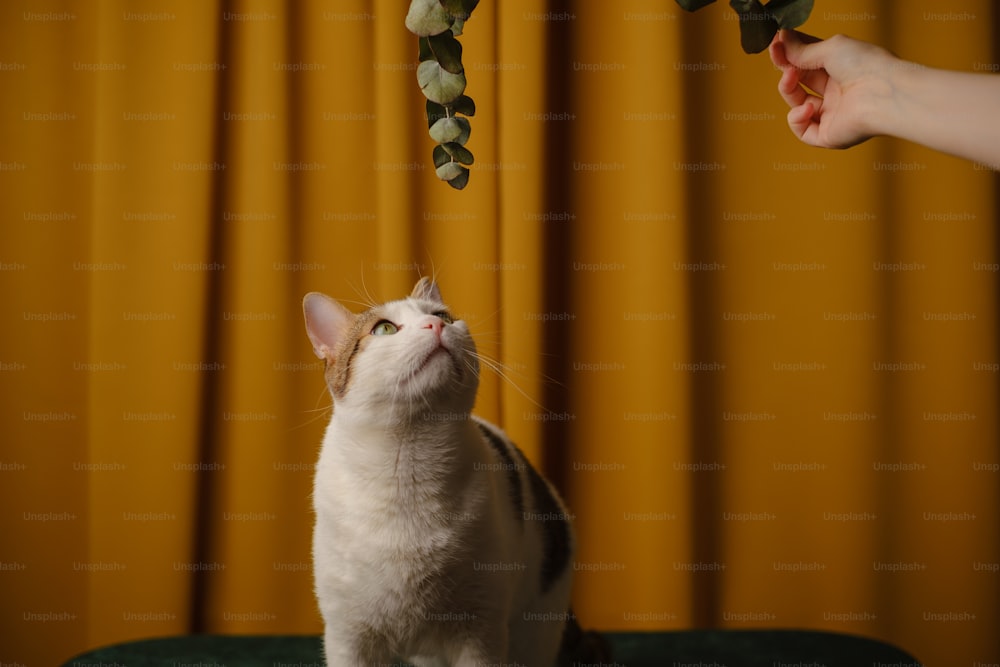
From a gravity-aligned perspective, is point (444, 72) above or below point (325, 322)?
above

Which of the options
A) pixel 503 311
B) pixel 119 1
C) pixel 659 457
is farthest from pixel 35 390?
pixel 659 457

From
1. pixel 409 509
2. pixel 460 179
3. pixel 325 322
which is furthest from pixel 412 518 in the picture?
pixel 460 179

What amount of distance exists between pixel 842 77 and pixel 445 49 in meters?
0.49

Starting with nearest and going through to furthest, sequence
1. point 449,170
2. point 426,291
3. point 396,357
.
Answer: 1. point 449,170
2. point 396,357
3. point 426,291

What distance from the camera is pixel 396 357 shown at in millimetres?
1180

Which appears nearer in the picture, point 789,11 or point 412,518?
point 789,11

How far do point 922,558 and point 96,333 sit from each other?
2.43 meters

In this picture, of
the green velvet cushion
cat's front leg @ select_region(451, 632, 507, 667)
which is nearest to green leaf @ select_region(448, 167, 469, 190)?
cat's front leg @ select_region(451, 632, 507, 667)

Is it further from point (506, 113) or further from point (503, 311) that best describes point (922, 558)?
point (506, 113)

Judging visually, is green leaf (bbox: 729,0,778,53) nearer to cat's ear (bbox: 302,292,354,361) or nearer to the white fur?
the white fur

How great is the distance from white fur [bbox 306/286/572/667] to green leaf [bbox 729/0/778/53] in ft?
2.05

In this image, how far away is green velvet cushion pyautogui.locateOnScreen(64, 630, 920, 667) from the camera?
5.52 feet

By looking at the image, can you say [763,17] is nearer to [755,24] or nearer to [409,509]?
[755,24]

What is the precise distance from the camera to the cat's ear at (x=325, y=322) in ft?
4.34
